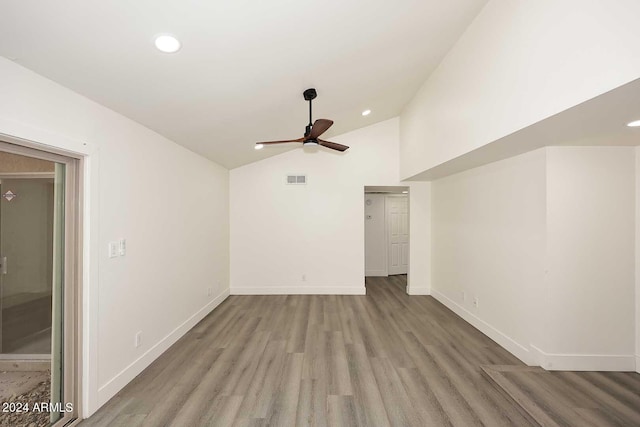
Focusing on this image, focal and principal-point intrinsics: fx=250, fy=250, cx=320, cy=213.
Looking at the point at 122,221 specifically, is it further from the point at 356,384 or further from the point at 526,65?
the point at 526,65

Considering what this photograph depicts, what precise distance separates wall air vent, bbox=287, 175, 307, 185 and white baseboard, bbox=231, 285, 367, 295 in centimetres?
200

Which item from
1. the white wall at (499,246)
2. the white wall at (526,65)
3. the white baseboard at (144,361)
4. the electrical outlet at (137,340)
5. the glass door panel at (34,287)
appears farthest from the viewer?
the white wall at (499,246)

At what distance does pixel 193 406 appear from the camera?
6.43ft

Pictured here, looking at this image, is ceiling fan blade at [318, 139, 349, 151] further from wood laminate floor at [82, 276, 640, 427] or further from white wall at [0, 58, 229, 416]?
wood laminate floor at [82, 276, 640, 427]

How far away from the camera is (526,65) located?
64.9 inches

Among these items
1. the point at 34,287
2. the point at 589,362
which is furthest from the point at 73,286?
the point at 589,362

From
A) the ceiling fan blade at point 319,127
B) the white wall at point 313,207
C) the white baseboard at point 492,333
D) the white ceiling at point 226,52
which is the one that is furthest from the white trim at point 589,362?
the white ceiling at point 226,52

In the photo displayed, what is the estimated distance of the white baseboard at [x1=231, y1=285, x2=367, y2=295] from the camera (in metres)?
4.73

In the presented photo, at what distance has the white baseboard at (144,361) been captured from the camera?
6.62 ft

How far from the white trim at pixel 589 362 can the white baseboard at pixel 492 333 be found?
0.16 m

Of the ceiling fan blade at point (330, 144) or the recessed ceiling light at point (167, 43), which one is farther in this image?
the ceiling fan blade at point (330, 144)

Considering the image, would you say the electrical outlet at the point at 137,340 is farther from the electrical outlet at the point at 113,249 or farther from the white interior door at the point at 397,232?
the white interior door at the point at 397,232

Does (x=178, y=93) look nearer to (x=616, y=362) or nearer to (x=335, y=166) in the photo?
(x=335, y=166)

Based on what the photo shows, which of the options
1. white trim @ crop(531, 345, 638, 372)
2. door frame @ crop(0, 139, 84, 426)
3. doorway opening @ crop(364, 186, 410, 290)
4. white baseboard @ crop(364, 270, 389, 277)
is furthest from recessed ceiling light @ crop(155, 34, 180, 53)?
white baseboard @ crop(364, 270, 389, 277)
